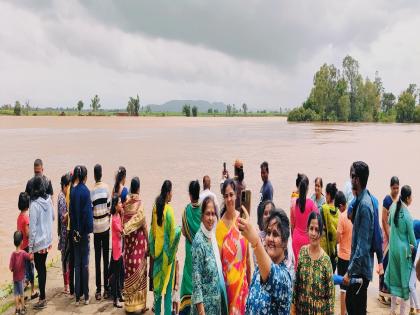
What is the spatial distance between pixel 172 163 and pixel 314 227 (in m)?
17.7

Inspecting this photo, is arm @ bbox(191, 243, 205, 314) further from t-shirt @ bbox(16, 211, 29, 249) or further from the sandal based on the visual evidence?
t-shirt @ bbox(16, 211, 29, 249)

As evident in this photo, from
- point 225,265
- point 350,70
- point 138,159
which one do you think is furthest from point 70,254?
point 350,70

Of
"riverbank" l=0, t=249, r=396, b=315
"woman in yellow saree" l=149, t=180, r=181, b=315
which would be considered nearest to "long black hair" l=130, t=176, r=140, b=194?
"woman in yellow saree" l=149, t=180, r=181, b=315

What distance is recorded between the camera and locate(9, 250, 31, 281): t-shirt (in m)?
4.75

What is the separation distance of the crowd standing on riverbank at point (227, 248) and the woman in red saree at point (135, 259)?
0.01 m

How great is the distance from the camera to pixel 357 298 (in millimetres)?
3414

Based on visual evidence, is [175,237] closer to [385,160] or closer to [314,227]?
[314,227]

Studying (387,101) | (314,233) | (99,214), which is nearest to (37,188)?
(99,214)

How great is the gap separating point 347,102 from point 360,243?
82.0 m

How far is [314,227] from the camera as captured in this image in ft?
10.4

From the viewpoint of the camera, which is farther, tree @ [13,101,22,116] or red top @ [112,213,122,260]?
tree @ [13,101,22,116]

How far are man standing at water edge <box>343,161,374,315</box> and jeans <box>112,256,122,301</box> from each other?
307 centimetres

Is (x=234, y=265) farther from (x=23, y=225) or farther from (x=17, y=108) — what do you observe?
(x=17, y=108)

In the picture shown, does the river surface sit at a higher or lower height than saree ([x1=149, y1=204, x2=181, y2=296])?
lower
